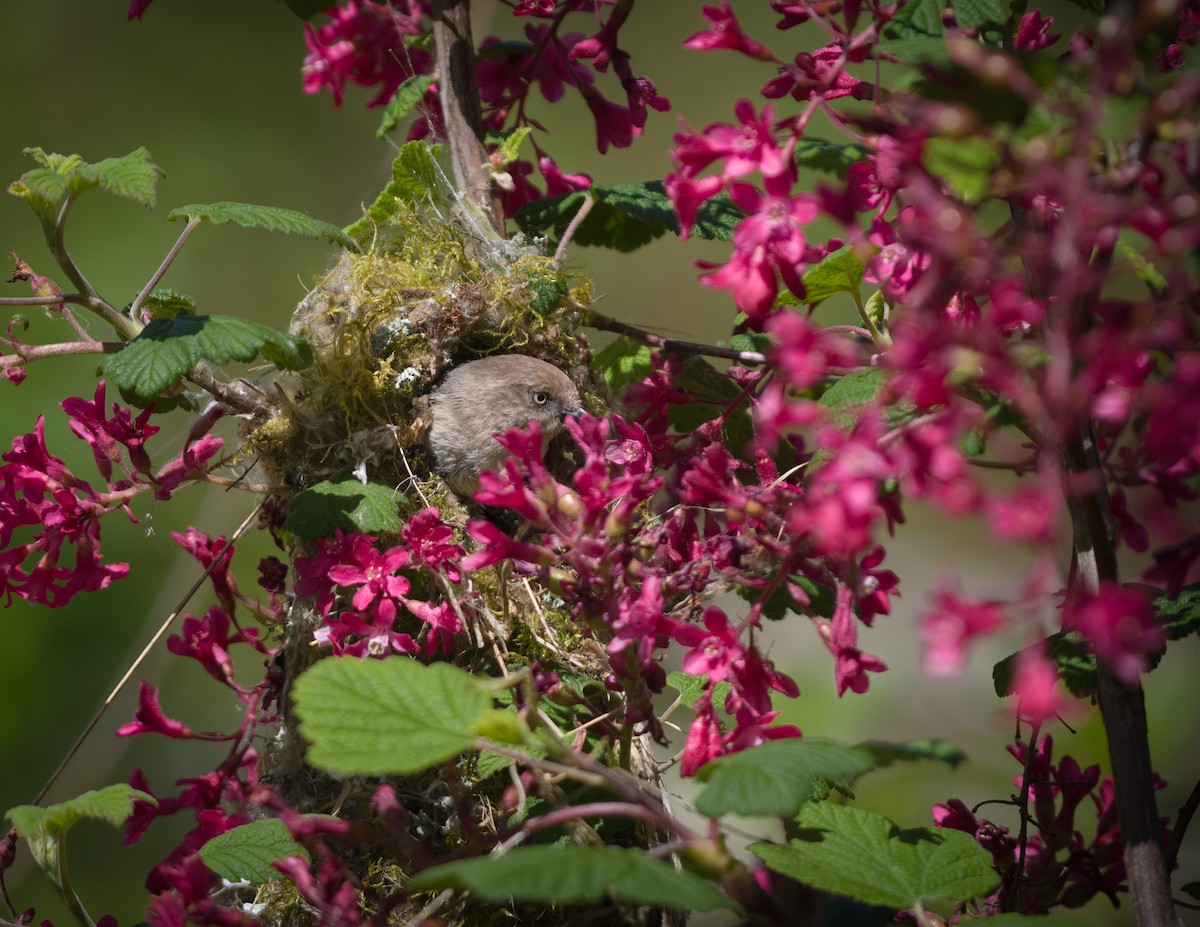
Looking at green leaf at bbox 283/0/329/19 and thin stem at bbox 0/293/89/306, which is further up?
green leaf at bbox 283/0/329/19

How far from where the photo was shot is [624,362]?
1579mm

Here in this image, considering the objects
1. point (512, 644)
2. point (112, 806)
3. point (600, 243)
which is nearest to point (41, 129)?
point (600, 243)

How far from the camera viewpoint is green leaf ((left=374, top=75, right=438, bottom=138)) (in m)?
1.51

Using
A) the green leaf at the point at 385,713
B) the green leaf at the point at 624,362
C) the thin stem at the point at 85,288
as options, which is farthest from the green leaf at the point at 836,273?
the thin stem at the point at 85,288

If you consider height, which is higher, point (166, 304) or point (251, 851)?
point (166, 304)

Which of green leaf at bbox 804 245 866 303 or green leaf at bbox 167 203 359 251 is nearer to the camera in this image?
green leaf at bbox 804 245 866 303

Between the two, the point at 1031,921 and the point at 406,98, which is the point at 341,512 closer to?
the point at 406,98

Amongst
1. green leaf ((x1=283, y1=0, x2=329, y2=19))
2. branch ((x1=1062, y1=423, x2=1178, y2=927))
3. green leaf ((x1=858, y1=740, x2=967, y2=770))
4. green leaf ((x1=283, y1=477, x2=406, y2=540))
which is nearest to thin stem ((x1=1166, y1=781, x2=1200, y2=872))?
branch ((x1=1062, y1=423, x2=1178, y2=927))

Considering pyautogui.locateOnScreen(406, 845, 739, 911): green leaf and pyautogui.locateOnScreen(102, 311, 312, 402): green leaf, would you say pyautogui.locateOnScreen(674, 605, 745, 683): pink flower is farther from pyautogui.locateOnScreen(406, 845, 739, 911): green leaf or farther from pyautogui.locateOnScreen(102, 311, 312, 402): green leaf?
pyautogui.locateOnScreen(102, 311, 312, 402): green leaf

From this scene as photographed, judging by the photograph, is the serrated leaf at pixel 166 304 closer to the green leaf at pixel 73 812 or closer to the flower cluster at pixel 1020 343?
the green leaf at pixel 73 812

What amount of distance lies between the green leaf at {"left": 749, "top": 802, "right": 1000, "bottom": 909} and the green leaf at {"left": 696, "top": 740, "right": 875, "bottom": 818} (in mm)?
81

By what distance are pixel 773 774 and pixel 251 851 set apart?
566 mm

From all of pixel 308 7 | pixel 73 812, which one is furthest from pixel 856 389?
pixel 308 7

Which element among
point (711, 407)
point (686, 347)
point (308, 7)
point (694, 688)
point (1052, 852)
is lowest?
point (1052, 852)
